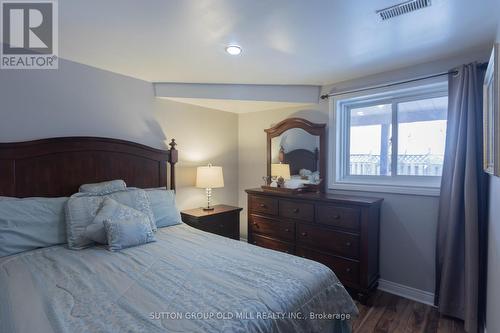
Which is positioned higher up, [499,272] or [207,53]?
[207,53]

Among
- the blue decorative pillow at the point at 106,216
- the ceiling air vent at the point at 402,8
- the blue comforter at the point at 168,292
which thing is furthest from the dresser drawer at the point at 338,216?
the blue decorative pillow at the point at 106,216

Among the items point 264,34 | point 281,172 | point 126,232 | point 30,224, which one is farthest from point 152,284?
point 281,172

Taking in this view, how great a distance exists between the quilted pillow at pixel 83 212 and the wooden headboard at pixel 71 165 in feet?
1.11

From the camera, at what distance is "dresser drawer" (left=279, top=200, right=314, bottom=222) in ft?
8.72

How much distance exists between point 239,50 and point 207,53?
266mm

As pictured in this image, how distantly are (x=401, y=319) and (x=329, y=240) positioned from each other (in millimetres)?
817

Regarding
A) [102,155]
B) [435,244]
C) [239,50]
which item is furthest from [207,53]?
[435,244]

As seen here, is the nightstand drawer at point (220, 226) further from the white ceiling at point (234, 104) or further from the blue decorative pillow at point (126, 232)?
the white ceiling at point (234, 104)

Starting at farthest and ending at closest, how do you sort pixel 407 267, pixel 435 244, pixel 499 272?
1. pixel 407 267
2. pixel 435 244
3. pixel 499 272

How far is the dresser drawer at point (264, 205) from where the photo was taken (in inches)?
116

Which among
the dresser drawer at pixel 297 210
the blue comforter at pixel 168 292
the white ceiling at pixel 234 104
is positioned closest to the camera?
the blue comforter at pixel 168 292

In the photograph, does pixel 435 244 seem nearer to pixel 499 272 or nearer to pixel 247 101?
pixel 499 272

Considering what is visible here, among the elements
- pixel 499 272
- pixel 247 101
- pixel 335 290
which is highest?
pixel 247 101

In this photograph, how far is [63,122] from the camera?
2.24 metres
